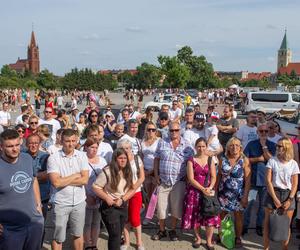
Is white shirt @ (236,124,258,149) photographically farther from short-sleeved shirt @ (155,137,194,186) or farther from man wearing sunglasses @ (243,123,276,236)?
short-sleeved shirt @ (155,137,194,186)

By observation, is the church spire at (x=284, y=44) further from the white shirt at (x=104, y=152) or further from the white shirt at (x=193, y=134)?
the white shirt at (x=104, y=152)

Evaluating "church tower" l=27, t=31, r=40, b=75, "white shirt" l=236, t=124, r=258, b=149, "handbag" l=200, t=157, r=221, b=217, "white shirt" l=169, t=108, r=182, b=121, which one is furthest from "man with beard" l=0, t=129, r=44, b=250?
"church tower" l=27, t=31, r=40, b=75

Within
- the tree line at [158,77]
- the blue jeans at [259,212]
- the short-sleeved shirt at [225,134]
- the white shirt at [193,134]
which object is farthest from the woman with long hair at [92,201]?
the tree line at [158,77]

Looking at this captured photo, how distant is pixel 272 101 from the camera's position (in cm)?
2980

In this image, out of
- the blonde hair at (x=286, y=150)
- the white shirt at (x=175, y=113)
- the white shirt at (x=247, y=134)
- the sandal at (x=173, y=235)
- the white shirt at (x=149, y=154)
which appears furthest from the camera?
the white shirt at (x=175, y=113)

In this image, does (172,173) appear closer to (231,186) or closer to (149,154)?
(149,154)

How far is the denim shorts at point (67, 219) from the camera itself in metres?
4.93

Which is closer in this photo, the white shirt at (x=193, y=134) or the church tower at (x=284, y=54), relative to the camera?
the white shirt at (x=193, y=134)

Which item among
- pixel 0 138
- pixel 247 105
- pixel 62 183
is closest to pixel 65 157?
pixel 62 183

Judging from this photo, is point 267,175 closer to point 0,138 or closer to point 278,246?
point 278,246

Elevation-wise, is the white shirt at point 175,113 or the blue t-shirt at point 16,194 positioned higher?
the white shirt at point 175,113

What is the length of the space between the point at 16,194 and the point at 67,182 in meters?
0.90

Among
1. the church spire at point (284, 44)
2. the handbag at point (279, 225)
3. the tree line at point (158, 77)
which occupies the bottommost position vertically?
the handbag at point (279, 225)

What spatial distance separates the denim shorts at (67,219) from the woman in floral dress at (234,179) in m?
2.04
